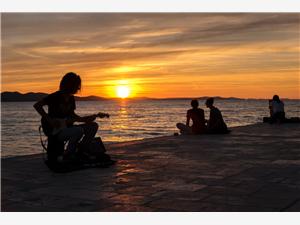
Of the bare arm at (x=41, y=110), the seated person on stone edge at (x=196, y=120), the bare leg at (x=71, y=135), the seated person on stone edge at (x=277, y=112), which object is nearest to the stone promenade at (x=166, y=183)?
the bare leg at (x=71, y=135)

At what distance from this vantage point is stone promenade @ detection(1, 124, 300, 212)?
494cm

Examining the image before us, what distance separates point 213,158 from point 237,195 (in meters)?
3.17

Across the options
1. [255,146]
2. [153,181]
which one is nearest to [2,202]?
[153,181]

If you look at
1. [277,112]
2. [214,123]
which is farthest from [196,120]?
[277,112]

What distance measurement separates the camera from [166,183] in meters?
6.17

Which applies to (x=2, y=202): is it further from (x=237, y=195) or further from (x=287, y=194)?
(x=287, y=194)

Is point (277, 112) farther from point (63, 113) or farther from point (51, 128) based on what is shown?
point (51, 128)

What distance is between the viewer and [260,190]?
18.4 feet

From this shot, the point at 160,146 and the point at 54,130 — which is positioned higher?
the point at 54,130

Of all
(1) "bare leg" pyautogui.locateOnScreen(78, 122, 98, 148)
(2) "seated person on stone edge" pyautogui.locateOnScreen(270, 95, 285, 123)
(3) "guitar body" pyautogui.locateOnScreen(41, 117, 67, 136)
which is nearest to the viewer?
(3) "guitar body" pyautogui.locateOnScreen(41, 117, 67, 136)

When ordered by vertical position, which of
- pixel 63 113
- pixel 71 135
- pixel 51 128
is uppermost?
pixel 63 113

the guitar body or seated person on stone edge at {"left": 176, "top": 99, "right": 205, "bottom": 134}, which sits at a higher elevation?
the guitar body

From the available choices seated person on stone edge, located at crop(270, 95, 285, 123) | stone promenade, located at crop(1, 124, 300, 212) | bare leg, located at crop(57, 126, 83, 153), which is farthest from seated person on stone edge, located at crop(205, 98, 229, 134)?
bare leg, located at crop(57, 126, 83, 153)

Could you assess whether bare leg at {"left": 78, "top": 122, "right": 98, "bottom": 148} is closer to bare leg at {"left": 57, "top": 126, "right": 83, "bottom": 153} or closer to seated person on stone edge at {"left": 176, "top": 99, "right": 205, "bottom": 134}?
bare leg at {"left": 57, "top": 126, "right": 83, "bottom": 153}
